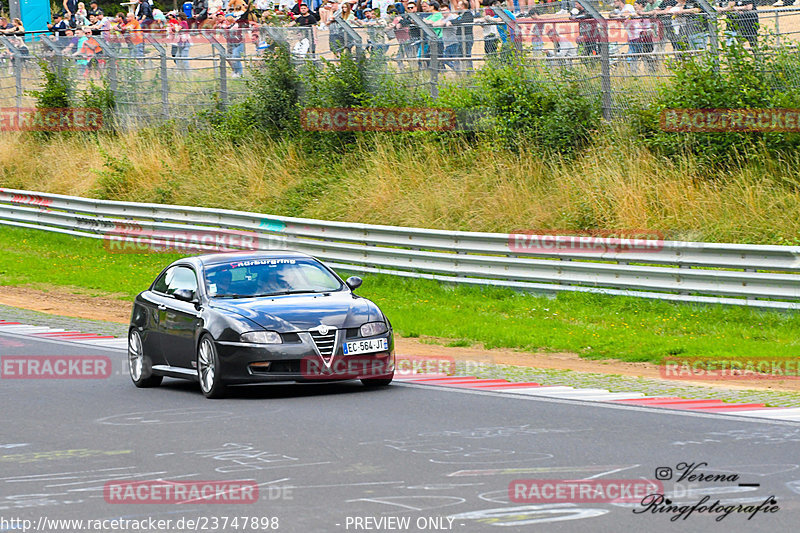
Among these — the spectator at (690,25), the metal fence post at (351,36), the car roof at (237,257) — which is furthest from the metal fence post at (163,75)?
the car roof at (237,257)

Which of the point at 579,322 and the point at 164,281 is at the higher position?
the point at 164,281

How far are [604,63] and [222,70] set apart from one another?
12018mm

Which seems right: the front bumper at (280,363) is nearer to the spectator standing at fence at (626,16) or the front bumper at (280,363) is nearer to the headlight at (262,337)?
the headlight at (262,337)

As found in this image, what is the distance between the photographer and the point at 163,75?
32.6 m

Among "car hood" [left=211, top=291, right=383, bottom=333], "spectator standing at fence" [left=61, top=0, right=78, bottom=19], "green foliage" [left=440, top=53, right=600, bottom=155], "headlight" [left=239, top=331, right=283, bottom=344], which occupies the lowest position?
"headlight" [left=239, top=331, right=283, bottom=344]

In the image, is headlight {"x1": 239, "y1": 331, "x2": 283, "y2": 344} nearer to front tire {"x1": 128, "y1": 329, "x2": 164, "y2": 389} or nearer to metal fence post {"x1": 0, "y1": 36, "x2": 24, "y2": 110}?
front tire {"x1": 128, "y1": 329, "x2": 164, "y2": 389}

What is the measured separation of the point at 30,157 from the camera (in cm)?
3600

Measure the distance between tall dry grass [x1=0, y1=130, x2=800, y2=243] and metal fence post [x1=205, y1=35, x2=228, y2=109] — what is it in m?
1.29

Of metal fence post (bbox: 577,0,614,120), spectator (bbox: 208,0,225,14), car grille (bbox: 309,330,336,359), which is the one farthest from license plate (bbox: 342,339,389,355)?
spectator (bbox: 208,0,225,14)

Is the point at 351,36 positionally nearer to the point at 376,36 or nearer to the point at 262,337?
the point at 376,36

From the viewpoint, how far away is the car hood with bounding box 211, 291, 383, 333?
38.8 feet

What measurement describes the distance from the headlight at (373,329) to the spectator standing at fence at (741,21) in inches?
409

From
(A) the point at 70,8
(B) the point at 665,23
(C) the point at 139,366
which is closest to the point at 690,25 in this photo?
(B) the point at 665,23

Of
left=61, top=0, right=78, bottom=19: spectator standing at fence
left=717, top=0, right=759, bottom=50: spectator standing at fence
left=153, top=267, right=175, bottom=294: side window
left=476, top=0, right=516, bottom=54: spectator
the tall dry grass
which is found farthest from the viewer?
left=61, top=0, right=78, bottom=19: spectator standing at fence
